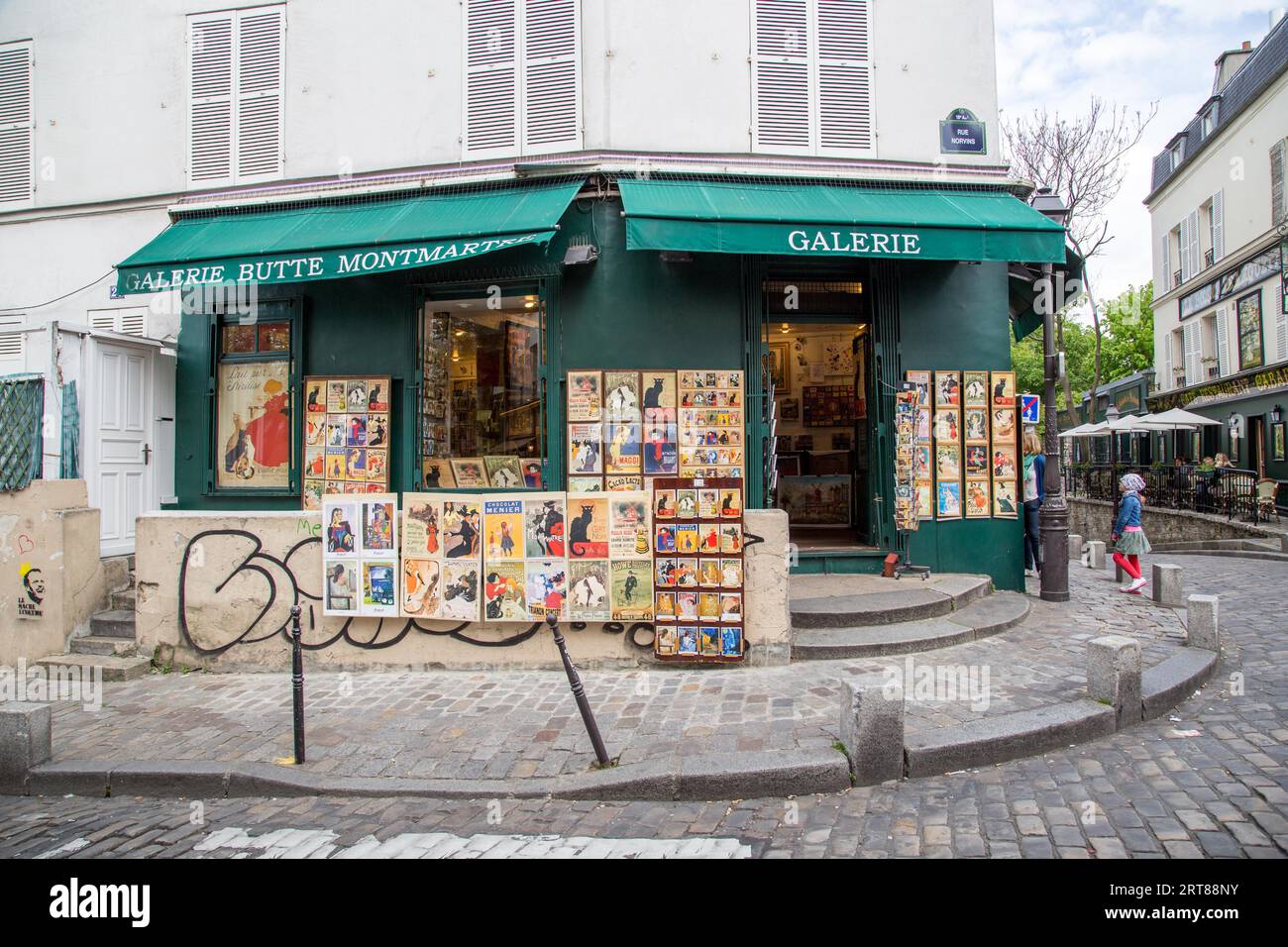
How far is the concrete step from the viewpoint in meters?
7.15

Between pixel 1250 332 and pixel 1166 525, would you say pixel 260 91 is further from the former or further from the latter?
pixel 1250 332

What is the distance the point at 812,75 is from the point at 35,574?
10.6m

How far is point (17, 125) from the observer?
34.0ft

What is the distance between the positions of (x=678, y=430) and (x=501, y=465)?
2.35 meters

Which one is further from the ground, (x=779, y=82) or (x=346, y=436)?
(x=779, y=82)

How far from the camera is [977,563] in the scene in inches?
347

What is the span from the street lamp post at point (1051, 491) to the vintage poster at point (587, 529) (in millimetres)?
5733

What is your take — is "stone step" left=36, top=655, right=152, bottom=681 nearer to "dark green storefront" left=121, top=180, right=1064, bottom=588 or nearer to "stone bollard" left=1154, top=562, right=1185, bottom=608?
"dark green storefront" left=121, top=180, right=1064, bottom=588

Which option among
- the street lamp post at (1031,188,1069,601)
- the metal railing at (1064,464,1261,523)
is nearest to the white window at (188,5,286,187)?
the street lamp post at (1031,188,1069,601)

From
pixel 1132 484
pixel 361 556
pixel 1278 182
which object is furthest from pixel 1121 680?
pixel 1278 182

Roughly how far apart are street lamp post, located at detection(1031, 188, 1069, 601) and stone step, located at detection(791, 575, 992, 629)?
1.00 meters

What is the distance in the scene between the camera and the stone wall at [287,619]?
6477mm

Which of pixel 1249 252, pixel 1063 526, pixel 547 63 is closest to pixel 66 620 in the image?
pixel 547 63

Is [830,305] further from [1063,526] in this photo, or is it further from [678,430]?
[1063,526]
